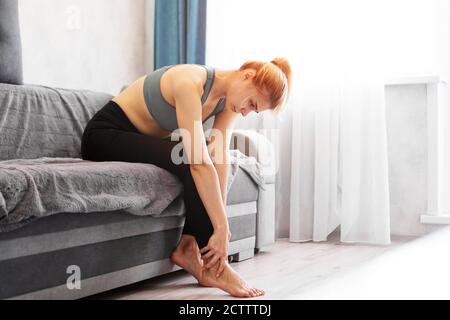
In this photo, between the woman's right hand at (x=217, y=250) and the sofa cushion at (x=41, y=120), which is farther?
the sofa cushion at (x=41, y=120)

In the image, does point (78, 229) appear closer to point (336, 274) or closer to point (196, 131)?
point (196, 131)

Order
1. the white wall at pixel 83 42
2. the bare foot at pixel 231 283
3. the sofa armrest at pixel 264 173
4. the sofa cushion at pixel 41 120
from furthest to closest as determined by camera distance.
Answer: the white wall at pixel 83 42 < the sofa armrest at pixel 264 173 < the sofa cushion at pixel 41 120 < the bare foot at pixel 231 283

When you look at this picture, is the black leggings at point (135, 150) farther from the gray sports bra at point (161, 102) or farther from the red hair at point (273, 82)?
the red hair at point (273, 82)

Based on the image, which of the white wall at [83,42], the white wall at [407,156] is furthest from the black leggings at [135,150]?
the white wall at [407,156]

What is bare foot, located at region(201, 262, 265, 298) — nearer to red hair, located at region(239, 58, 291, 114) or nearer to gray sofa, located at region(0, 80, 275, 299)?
gray sofa, located at region(0, 80, 275, 299)

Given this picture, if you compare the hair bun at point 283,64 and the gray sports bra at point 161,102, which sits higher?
the hair bun at point 283,64

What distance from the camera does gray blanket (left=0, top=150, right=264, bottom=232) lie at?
127cm

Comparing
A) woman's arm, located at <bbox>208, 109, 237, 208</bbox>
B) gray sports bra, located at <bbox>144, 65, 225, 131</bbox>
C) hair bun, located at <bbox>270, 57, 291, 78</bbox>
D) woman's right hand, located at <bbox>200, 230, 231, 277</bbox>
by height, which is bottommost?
woman's right hand, located at <bbox>200, 230, 231, 277</bbox>

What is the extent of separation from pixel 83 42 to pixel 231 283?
168 cm

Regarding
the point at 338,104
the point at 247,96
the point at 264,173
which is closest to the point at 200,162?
the point at 247,96

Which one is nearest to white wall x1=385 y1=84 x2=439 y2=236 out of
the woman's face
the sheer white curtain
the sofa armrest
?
the sheer white curtain

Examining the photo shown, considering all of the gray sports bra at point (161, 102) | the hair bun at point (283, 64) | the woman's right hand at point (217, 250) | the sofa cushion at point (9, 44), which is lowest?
the woman's right hand at point (217, 250)

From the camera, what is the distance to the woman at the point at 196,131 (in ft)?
5.52

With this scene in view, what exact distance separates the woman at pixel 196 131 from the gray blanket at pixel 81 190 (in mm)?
95
